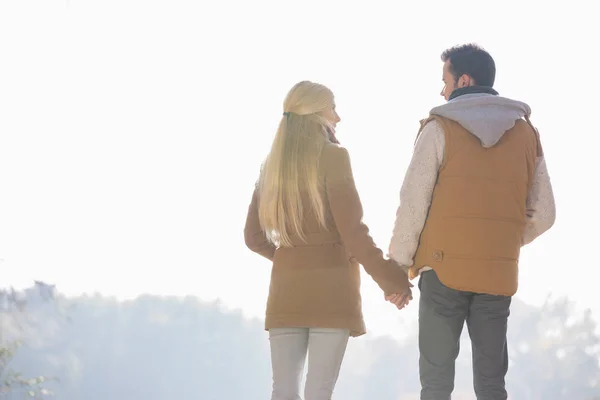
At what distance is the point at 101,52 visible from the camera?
18.3 m

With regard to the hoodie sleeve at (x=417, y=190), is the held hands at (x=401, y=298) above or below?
below

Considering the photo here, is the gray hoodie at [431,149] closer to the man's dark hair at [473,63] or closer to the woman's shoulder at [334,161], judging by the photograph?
the man's dark hair at [473,63]

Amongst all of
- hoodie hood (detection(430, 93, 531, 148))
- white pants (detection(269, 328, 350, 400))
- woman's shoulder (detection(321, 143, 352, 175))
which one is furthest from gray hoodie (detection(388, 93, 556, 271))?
white pants (detection(269, 328, 350, 400))

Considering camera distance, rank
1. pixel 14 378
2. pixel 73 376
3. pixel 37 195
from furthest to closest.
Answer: pixel 73 376 < pixel 37 195 < pixel 14 378

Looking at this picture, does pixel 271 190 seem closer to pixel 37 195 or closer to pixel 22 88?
pixel 22 88

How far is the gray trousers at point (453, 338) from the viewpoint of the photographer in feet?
9.80

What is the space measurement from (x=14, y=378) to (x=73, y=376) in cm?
1479

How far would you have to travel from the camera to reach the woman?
10.1ft

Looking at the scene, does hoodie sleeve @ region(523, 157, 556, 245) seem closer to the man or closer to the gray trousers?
the man

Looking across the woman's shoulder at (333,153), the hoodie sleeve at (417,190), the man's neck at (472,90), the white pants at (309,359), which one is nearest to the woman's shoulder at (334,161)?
the woman's shoulder at (333,153)

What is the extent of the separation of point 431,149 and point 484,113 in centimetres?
21

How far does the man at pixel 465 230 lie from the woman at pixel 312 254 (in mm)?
157

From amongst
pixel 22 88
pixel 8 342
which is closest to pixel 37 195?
pixel 22 88

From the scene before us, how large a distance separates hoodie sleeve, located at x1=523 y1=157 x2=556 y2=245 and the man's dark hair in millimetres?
320
